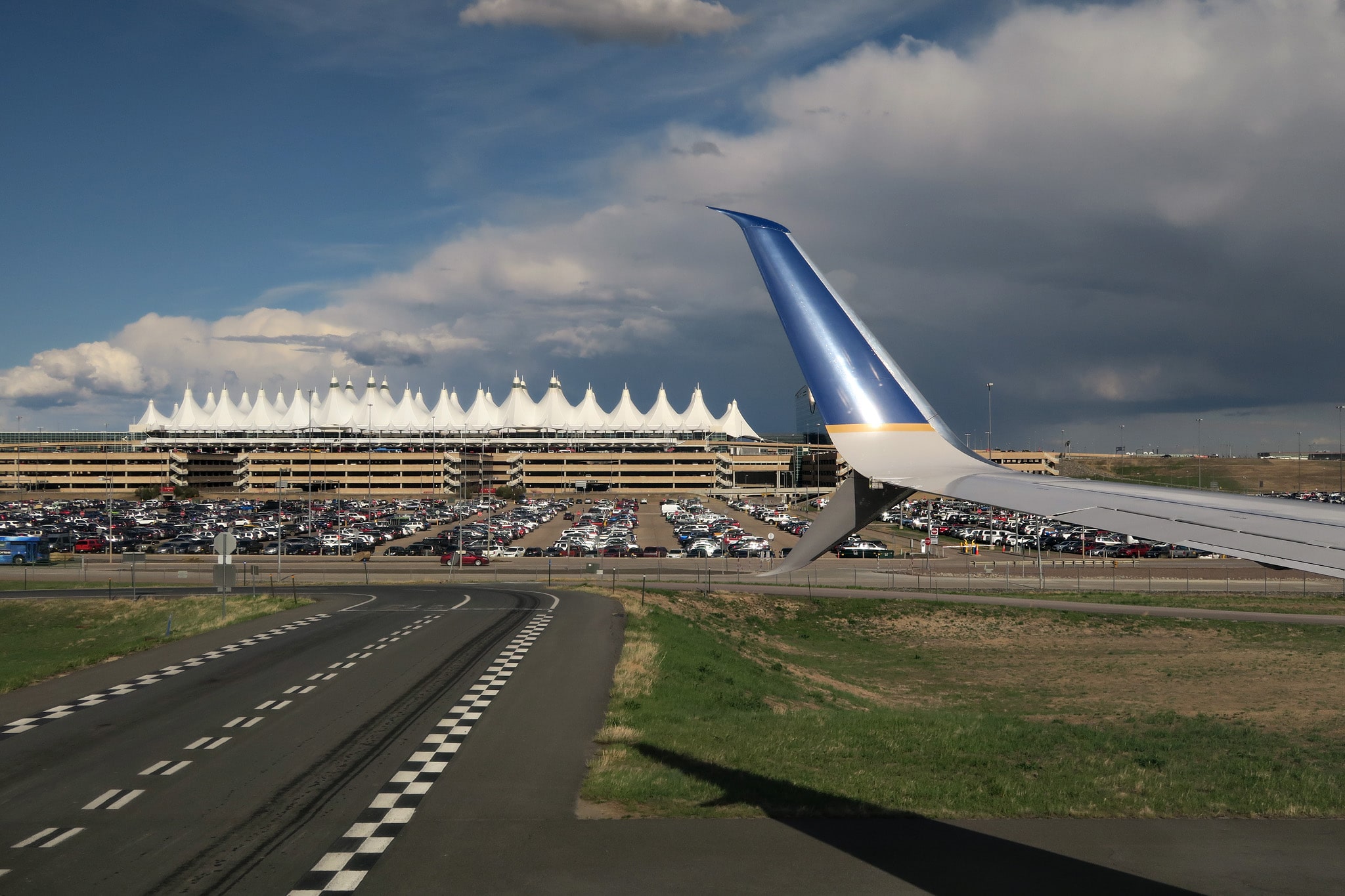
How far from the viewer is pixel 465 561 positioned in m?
67.1

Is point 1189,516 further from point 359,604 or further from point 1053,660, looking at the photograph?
point 359,604

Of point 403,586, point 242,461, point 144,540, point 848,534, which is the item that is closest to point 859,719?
point 848,534

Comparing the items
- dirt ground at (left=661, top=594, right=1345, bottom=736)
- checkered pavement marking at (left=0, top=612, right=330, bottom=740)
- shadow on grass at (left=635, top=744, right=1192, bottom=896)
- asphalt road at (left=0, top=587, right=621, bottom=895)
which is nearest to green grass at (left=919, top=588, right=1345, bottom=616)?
dirt ground at (left=661, top=594, right=1345, bottom=736)

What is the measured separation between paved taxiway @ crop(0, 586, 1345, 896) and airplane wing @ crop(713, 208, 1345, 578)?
4173 millimetres

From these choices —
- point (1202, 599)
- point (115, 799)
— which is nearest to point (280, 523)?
point (1202, 599)

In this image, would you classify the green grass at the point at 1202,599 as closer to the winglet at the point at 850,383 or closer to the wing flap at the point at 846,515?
the winglet at the point at 850,383

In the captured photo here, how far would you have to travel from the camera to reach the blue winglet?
735cm

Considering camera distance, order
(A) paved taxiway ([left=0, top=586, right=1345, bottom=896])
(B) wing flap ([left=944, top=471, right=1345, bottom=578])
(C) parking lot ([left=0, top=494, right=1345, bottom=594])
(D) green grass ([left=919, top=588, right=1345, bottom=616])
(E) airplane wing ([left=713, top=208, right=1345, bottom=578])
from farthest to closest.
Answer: (C) parking lot ([left=0, top=494, right=1345, bottom=594]) < (D) green grass ([left=919, top=588, right=1345, bottom=616]) < (A) paved taxiway ([left=0, top=586, right=1345, bottom=896]) < (E) airplane wing ([left=713, top=208, right=1345, bottom=578]) < (B) wing flap ([left=944, top=471, right=1345, bottom=578])

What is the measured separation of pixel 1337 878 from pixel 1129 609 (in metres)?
39.8

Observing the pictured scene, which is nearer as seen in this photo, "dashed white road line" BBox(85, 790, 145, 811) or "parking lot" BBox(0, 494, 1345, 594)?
"dashed white road line" BBox(85, 790, 145, 811)

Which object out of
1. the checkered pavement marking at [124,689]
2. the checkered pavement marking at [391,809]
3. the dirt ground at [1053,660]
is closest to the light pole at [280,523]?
the checkered pavement marking at [124,689]

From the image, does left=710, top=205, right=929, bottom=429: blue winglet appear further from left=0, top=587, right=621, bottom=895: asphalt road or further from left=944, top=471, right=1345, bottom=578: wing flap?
left=0, top=587, right=621, bottom=895: asphalt road

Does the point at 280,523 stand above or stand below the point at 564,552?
above

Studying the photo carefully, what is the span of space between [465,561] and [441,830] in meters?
59.0
